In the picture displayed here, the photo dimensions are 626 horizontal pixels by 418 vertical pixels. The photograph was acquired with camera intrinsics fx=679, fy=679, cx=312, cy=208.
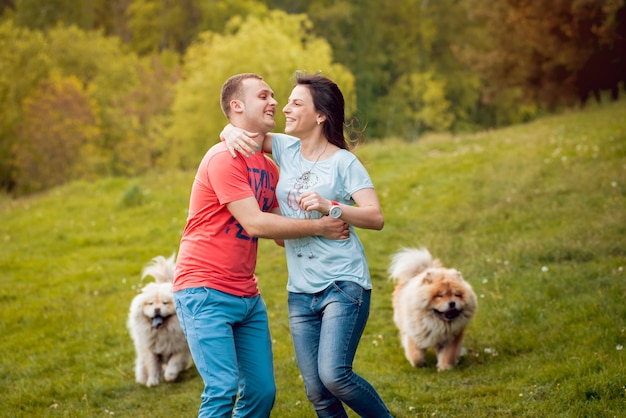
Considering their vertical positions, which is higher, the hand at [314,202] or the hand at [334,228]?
the hand at [314,202]

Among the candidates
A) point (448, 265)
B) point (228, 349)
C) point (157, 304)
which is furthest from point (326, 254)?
point (448, 265)

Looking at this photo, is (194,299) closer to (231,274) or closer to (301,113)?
(231,274)

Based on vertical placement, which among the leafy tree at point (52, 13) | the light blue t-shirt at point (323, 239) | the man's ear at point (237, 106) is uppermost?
the leafy tree at point (52, 13)

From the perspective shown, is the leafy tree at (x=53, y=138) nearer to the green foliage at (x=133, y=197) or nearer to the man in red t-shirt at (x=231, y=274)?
the green foliage at (x=133, y=197)

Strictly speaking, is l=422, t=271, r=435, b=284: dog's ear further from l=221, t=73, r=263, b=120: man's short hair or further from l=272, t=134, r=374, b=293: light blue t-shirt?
l=221, t=73, r=263, b=120: man's short hair


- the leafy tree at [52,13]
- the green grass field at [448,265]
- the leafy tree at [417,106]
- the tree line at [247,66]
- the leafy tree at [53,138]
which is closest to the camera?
the green grass field at [448,265]

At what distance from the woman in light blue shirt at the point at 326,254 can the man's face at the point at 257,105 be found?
0.19 meters

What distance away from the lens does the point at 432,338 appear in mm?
6645

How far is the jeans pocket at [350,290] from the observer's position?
4.05 metres

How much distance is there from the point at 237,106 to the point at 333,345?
1674 millimetres

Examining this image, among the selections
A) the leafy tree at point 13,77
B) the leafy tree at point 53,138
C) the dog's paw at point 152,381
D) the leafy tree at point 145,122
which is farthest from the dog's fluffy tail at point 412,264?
the leafy tree at point 13,77

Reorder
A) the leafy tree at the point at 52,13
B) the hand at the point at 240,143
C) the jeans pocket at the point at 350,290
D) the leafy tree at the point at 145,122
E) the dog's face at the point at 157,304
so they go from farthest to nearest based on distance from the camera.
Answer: the leafy tree at the point at 52,13
the leafy tree at the point at 145,122
the dog's face at the point at 157,304
the hand at the point at 240,143
the jeans pocket at the point at 350,290

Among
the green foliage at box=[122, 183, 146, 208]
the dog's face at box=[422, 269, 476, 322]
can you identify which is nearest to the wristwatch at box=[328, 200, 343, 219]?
the dog's face at box=[422, 269, 476, 322]

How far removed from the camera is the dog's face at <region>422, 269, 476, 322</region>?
654cm
